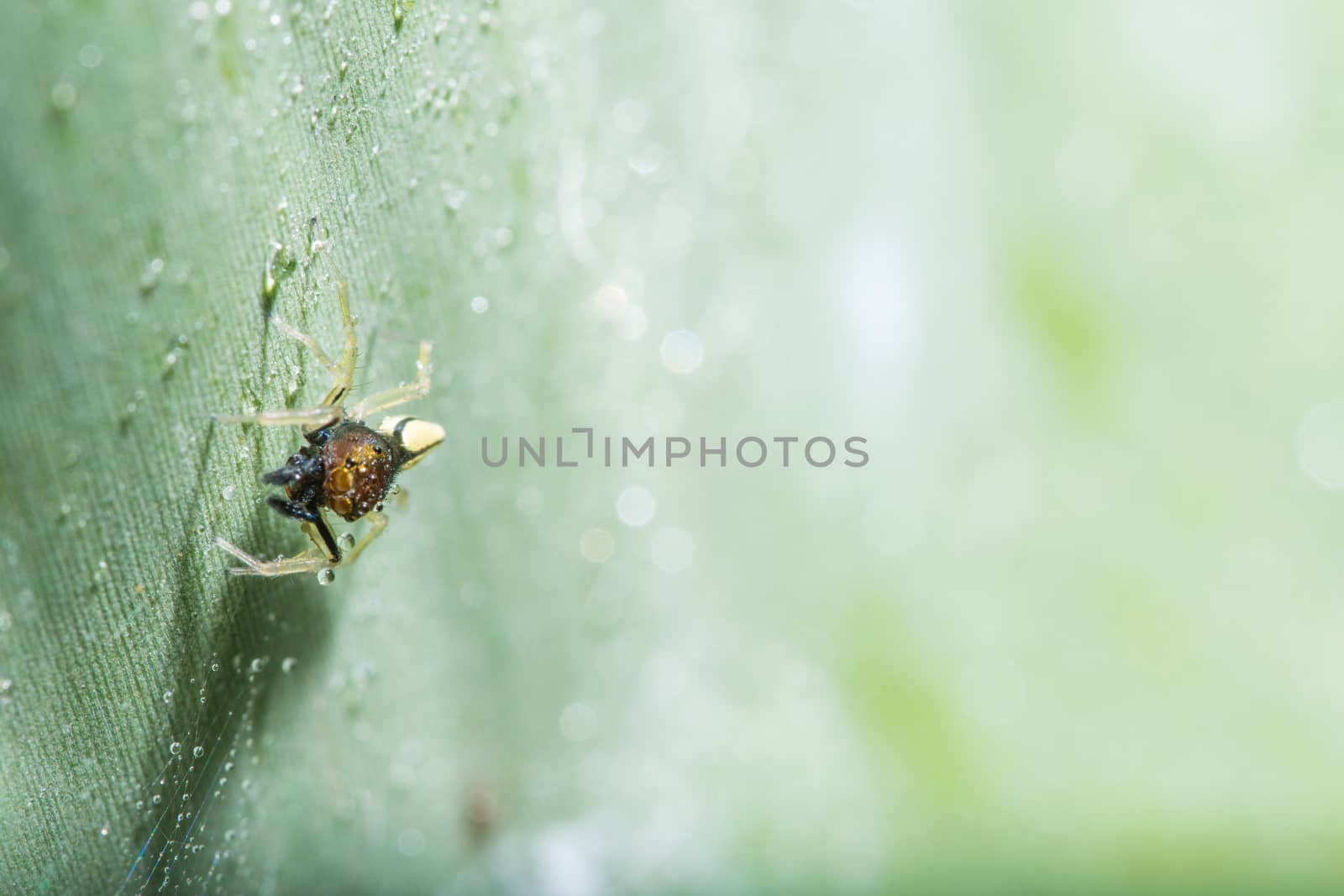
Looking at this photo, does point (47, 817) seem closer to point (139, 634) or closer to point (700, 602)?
point (139, 634)

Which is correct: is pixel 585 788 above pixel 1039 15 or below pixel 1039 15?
below

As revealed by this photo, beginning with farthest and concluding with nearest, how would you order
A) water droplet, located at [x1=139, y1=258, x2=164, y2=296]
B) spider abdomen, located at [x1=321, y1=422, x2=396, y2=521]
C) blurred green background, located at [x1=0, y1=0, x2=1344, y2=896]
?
1. blurred green background, located at [x1=0, y1=0, x2=1344, y2=896]
2. spider abdomen, located at [x1=321, y1=422, x2=396, y2=521]
3. water droplet, located at [x1=139, y1=258, x2=164, y2=296]

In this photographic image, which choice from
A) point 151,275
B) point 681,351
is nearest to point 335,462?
point 151,275

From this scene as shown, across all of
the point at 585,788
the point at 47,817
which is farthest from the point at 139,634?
the point at 585,788

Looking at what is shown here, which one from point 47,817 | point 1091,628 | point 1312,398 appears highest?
point 1312,398
